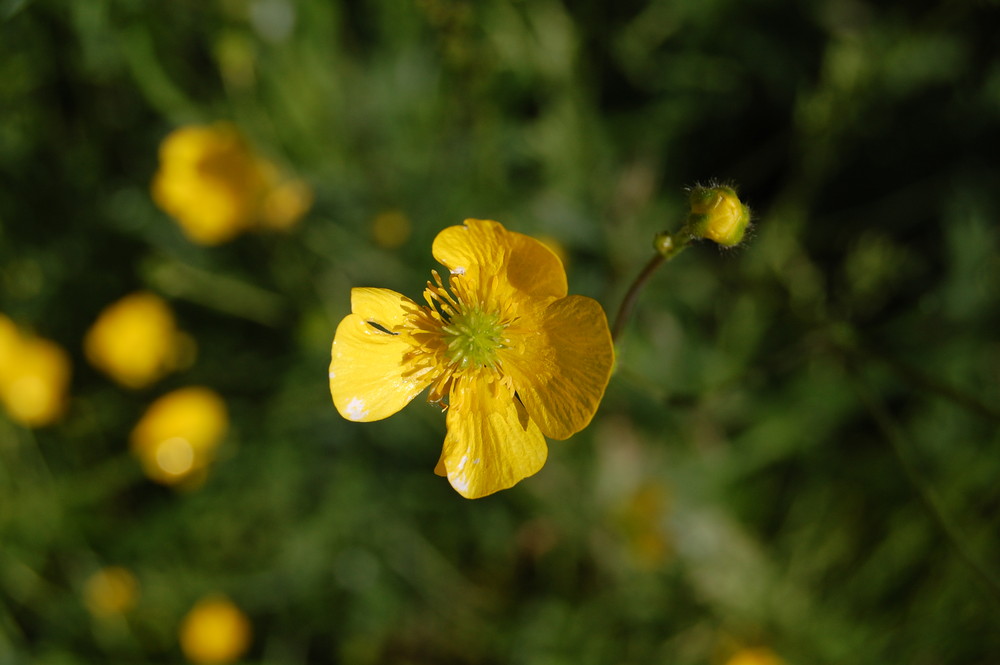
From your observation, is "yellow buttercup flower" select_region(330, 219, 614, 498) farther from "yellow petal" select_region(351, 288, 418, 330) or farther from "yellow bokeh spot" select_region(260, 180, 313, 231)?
"yellow bokeh spot" select_region(260, 180, 313, 231)

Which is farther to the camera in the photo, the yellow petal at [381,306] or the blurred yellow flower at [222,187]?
the blurred yellow flower at [222,187]

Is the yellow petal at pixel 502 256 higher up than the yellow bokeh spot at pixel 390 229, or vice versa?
the yellow bokeh spot at pixel 390 229

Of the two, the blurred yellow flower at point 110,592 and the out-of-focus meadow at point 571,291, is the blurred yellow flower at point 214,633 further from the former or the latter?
the blurred yellow flower at point 110,592

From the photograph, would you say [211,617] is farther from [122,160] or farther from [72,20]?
[72,20]

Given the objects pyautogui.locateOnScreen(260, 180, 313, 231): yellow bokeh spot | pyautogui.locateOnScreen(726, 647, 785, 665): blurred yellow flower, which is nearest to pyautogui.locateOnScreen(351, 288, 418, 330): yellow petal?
pyautogui.locateOnScreen(260, 180, 313, 231): yellow bokeh spot

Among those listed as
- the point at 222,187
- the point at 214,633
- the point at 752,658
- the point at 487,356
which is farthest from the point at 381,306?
the point at 752,658

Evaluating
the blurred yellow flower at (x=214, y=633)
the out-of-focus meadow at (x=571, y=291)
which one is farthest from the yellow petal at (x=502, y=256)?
the blurred yellow flower at (x=214, y=633)
